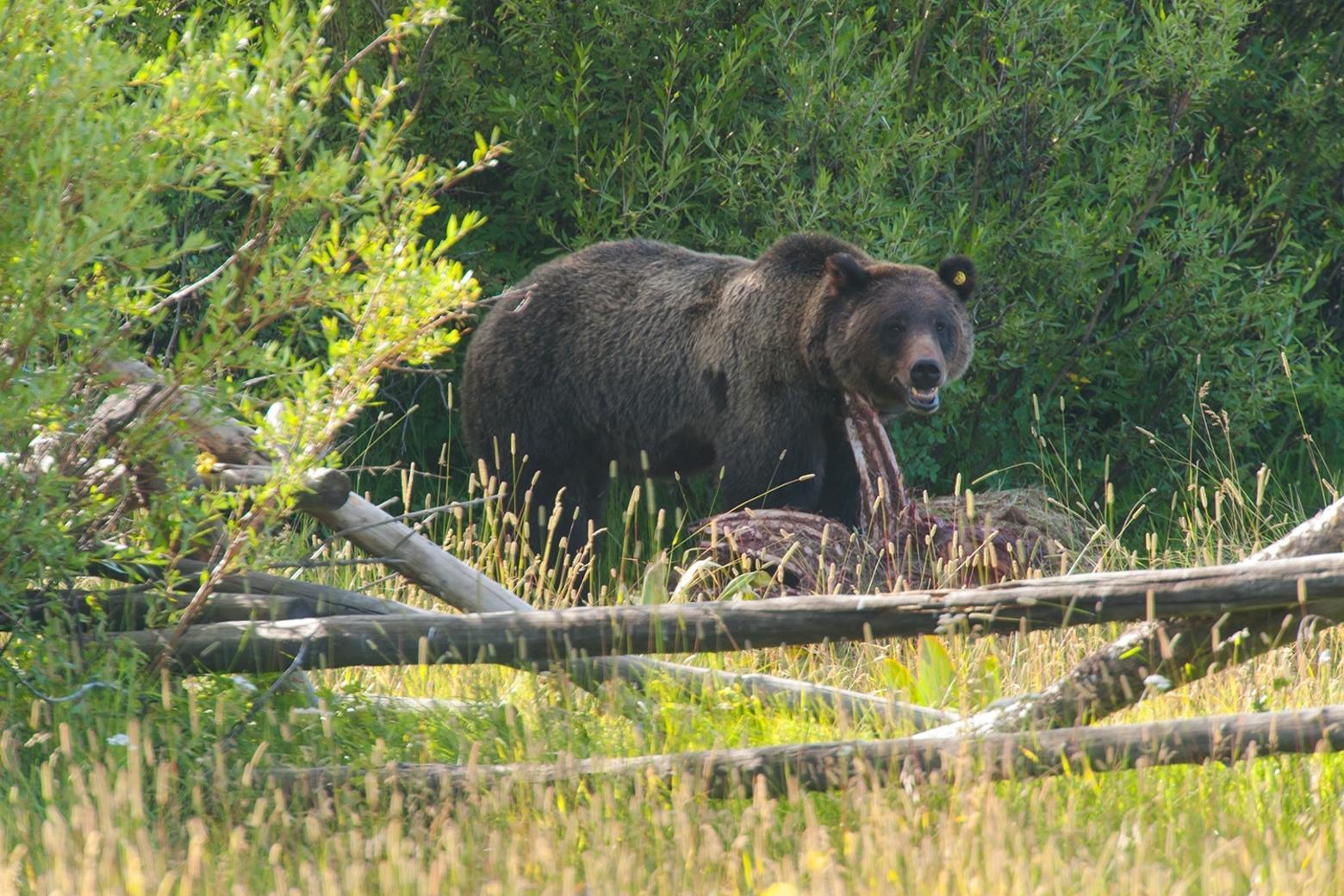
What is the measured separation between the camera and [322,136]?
9.55m

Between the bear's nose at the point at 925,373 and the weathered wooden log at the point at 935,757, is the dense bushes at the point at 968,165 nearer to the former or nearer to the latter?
the bear's nose at the point at 925,373

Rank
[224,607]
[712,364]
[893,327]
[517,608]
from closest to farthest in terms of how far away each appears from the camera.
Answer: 1. [224,607]
2. [517,608]
3. [893,327]
4. [712,364]

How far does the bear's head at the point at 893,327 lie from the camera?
7734 mm

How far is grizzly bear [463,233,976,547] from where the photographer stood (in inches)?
307

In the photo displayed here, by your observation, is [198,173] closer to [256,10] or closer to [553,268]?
[553,268]

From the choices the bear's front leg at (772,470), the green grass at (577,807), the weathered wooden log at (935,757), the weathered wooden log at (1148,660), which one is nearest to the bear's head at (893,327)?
the bear's front leg at (772,470)

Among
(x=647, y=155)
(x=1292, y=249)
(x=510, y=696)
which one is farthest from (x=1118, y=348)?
(x=510, y=696)

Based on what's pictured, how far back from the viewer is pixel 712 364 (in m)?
8.23

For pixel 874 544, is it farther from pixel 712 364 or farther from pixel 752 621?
pixel 752 621

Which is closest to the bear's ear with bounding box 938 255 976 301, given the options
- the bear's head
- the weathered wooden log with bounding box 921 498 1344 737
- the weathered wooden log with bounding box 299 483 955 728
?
the bear's head

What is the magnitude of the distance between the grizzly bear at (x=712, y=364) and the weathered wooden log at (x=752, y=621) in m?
3.07

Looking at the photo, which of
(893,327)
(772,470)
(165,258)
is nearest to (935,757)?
(165,258)

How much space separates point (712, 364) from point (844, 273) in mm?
874

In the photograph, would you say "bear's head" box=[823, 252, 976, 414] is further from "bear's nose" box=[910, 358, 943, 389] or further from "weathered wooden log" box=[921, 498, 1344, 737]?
"weathered wooden log" box=[921, 498, 1344, 737]
